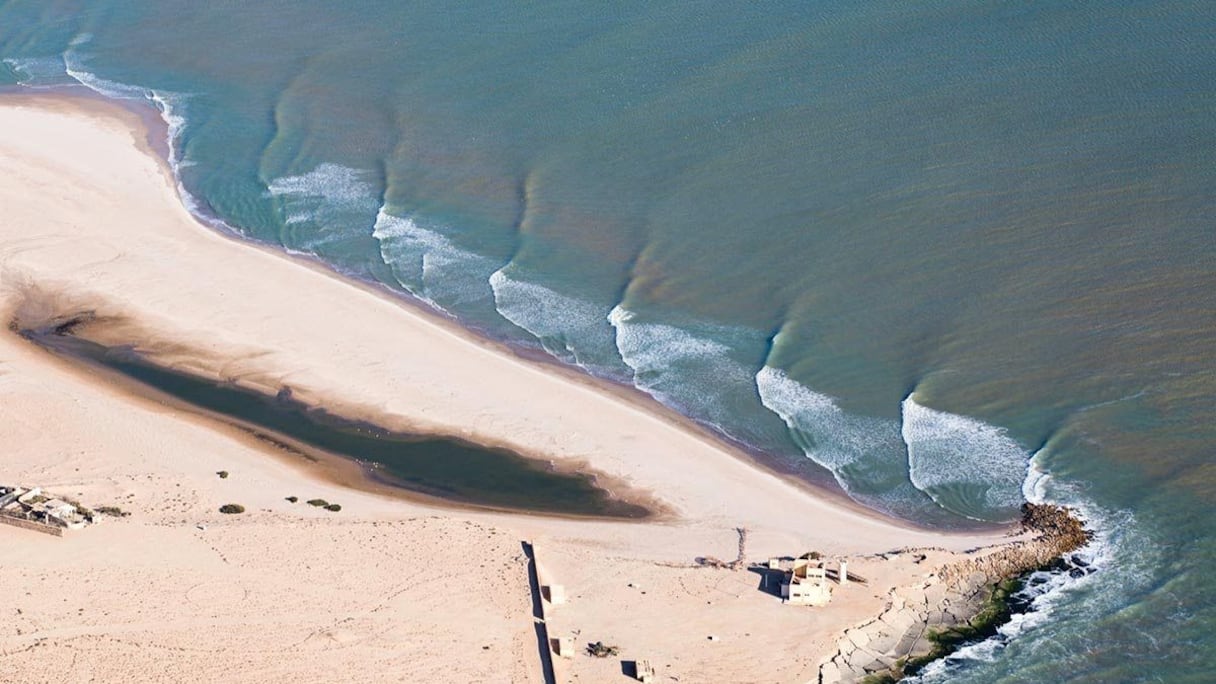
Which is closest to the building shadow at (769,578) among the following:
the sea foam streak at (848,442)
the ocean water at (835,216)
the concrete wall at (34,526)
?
the ocean water at (835,216)

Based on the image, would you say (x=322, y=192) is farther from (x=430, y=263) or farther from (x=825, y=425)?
(x=825, y=425)

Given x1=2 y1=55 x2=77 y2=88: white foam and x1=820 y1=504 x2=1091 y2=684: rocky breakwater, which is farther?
x1=2 y1=55 x2=77 y2=88: white foam

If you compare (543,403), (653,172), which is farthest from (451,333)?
(653,172)

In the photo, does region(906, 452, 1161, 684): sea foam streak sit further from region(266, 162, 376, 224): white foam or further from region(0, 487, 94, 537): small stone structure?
region(266, 162, 376, 224): white foam

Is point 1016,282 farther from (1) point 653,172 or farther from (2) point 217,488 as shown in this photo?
(2) point 217,488

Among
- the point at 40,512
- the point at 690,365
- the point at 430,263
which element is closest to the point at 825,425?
the point at 690,365

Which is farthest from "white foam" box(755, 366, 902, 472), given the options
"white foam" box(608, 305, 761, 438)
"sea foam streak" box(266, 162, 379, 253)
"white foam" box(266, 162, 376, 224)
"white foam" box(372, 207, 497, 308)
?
"white foam" box(266, 162, 376, 224)

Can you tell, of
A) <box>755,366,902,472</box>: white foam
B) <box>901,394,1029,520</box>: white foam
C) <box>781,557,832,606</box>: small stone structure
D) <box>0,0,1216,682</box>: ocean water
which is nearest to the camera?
<box>781,557,832,606</box>: small stone structure
